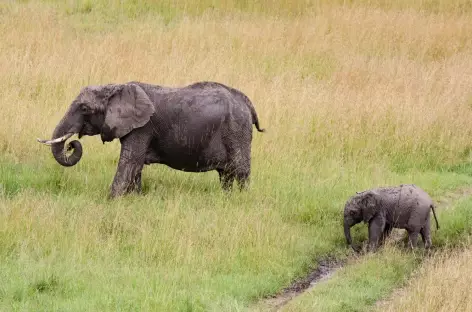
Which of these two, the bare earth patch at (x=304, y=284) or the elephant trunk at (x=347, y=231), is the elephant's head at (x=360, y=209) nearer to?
the elephant trunk at (x=347, y=231)

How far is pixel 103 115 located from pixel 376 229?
3.02 meters

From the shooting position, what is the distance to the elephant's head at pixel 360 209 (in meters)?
9.20


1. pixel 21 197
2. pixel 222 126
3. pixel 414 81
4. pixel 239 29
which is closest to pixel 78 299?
pixel 21 197

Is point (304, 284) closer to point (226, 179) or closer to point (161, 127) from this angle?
point (226, 179)

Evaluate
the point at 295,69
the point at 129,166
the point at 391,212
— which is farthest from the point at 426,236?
the point at 295,69

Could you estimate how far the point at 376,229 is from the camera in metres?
9.19

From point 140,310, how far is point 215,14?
13227mm

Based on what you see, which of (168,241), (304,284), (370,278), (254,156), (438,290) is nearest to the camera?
(438,290)

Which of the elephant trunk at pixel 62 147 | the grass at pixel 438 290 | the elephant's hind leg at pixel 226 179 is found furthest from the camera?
the elephant's hind leg at pixel 226 179

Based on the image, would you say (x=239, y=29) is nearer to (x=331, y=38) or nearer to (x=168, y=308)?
(x=331, y=38)

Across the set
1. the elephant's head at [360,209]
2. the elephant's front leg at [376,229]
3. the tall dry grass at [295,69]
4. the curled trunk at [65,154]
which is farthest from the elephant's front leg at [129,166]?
the elephant's front leg at [376,229]

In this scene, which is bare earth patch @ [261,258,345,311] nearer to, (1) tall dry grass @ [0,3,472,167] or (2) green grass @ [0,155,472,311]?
(2) green grass @ [0,155,472,311]

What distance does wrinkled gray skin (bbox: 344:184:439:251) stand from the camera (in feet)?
30.0

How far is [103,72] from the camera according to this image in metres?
14.1
